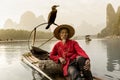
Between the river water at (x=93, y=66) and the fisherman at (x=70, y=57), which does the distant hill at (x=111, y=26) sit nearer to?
the river water at (x=93, y=66)


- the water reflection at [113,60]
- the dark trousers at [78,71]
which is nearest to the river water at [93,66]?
the water reflection at [113,60]

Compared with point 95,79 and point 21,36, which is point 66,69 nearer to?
point 95,79

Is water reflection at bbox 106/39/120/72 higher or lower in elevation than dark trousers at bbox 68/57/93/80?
lower

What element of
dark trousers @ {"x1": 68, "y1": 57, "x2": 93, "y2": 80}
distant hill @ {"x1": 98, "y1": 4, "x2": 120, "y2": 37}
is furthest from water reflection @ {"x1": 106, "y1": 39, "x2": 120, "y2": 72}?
distant hill @ {"x1": 98, "y1": 4, "x2": 120, "y2": 37}

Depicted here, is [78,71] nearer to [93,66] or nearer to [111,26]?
[93,66]

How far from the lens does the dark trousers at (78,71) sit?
646 cm

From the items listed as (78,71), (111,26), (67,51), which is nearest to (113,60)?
(67,51)

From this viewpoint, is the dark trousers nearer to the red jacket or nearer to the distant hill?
the red jacket

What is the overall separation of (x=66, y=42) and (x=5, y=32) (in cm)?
11889

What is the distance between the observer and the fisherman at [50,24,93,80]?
6.48m

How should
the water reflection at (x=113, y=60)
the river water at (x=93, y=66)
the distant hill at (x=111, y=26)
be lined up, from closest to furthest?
1. the river water at (x=93, y=66)
2. the water reflection at (x=113, y=60)
3. the distant hill at (x=111, y=26)

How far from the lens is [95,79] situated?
294 inches

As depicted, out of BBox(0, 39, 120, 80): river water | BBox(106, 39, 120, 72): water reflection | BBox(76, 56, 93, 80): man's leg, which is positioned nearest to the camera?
BBox(76, 56, 93, 80): man's leg

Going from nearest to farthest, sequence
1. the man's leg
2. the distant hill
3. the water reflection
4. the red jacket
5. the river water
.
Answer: the man's leg
the red jacket
the river water
the water reflection
the distant hill
